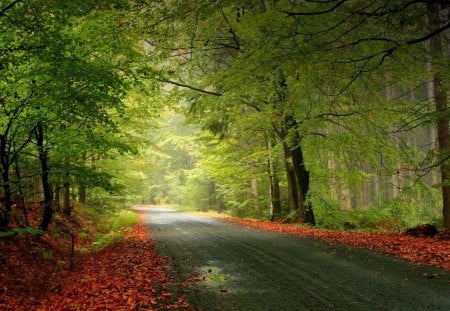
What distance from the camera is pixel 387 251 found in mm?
10242

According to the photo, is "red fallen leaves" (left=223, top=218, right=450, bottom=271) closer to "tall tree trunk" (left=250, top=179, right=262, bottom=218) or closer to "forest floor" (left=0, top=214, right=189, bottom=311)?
"forest floor" (left=0, top=214, right=189, bottom=311)

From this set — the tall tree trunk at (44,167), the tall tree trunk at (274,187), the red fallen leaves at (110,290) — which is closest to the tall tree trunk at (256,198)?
the tall tree trunk at (274,187)

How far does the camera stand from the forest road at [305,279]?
6.21 m

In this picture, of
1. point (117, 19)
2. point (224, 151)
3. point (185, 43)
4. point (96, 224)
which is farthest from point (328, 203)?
point (117, 19)

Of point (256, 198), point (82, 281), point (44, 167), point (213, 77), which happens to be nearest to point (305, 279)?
Answer: point (82, 281)

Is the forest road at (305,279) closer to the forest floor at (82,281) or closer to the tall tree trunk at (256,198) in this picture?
the forest floor at (82,281)

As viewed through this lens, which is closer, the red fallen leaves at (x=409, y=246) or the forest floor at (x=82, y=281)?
the forest floor at (x=82, y=281)

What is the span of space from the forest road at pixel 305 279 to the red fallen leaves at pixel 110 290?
497 mm

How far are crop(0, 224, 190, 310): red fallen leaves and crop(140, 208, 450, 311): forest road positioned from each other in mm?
497

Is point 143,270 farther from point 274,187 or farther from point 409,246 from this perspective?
point 274,187

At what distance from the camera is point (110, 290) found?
7.53 metres

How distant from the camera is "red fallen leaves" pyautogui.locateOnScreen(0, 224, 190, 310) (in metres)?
6.62

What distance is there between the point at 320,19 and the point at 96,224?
15.9 metres

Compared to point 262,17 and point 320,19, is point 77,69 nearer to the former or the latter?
point 262,17
